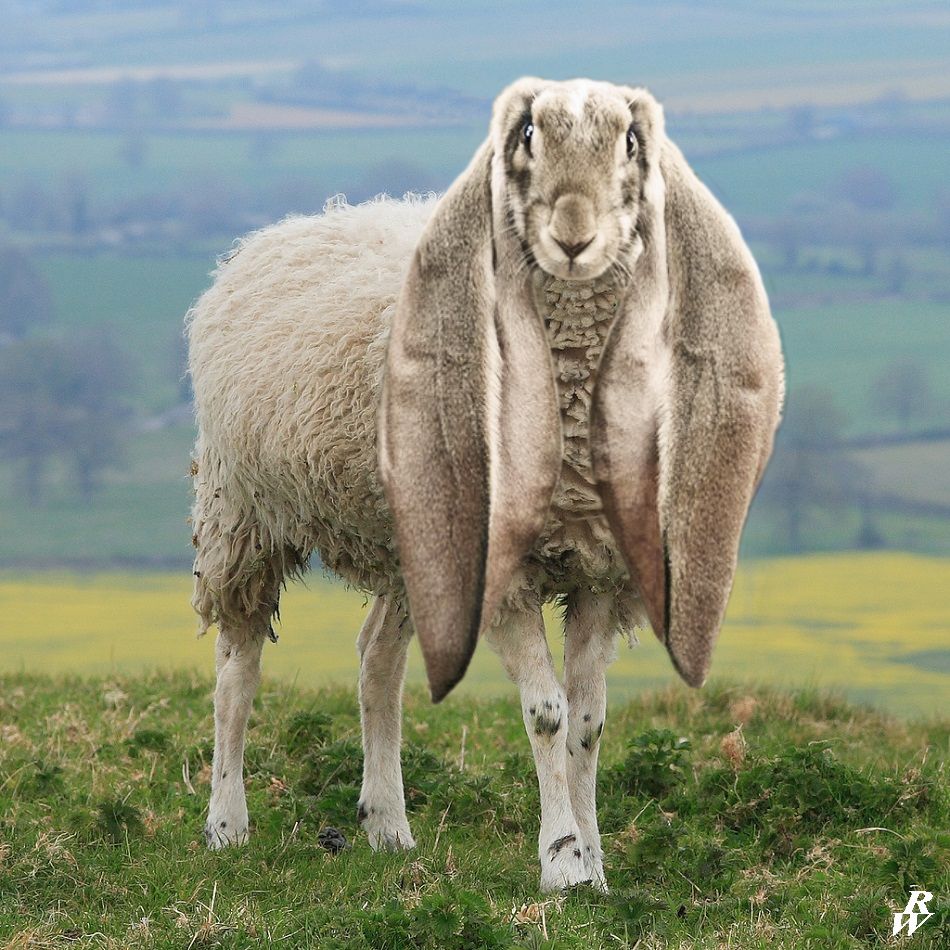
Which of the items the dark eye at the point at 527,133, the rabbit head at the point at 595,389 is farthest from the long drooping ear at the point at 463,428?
the dark eye at the point at 527,133

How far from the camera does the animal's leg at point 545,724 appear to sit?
17.2ft

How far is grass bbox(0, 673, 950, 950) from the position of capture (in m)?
5.00

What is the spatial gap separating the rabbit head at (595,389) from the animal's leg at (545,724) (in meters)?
1.19

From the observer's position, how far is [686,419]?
4.05 meters

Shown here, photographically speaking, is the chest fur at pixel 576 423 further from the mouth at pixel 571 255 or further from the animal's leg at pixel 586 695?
the animal's leg at pixel 586 695

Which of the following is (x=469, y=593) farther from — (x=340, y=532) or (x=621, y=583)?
(x=340, y=532)

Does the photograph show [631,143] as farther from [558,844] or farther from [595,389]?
[558,844]

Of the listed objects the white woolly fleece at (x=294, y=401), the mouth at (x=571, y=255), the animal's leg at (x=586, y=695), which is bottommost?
the animal's leg at (x=586, y=695)

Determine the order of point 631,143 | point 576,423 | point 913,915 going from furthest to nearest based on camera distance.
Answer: point 913,915, point 576,423, point 631,143

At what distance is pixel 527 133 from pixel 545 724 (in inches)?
79.2

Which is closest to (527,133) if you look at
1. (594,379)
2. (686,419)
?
(594,379)

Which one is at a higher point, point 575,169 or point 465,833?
point 575,169

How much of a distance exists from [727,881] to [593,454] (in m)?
2.10

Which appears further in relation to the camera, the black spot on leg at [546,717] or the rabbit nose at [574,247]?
the black spot on leg at [546,717]
